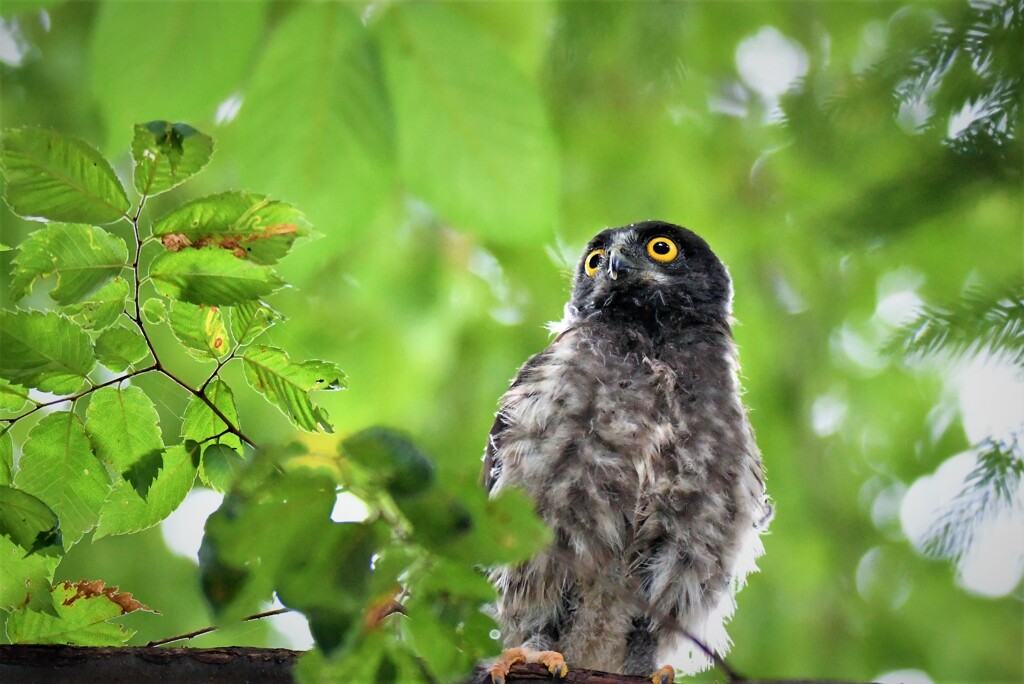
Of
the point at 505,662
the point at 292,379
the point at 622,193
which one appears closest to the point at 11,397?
the point at 292,379

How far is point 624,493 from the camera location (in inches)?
107

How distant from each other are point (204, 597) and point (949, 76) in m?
1.98

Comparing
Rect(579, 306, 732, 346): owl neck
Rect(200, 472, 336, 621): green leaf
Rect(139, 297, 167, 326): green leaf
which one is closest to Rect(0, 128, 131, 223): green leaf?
Rect(139, 297, 167, 326): green leaf

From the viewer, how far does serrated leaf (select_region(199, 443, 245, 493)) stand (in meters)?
1.50

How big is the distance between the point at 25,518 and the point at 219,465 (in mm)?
315

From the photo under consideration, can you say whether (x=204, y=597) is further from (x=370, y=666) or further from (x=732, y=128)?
(x=732, y=128)

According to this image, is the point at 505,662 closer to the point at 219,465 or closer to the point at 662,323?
the point at 219,465

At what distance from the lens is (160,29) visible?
1.78 meters

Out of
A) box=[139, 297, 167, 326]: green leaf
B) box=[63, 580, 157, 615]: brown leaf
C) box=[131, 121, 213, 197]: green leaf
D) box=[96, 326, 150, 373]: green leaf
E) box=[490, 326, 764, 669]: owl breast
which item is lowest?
box=[63, 580, 157, 615]: brown leaf

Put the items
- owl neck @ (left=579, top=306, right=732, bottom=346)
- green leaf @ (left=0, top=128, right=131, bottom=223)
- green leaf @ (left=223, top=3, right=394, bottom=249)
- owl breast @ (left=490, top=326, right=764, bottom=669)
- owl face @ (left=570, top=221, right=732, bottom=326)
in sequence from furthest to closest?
owl face @ (left=570, top=221, right=732, bottom=326) → owl neck @ (left=579, top=306, right=732, bottom=346) → owl breast @ (left=490, top=326, right=764, bottom=669) → green leaf @ (left=223, top=3, right=394, bottom=249) → green leaf @ (left=0, top=128, right=131, bottom=223)

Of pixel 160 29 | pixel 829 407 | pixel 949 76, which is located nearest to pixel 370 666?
pixel 160 29

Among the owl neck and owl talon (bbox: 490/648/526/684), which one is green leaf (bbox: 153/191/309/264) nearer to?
owl talon (bbox: 490/648/526/684)

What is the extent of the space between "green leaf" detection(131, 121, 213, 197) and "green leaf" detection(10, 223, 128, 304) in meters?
0.12

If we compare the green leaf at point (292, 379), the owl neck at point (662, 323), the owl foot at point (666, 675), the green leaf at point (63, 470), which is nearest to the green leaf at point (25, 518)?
the green leaf at point (63, 470)
